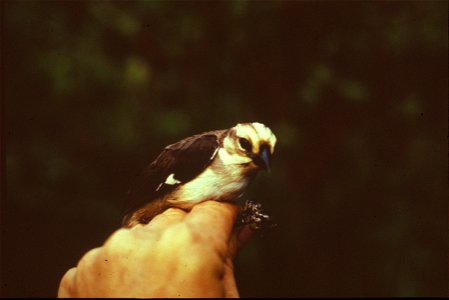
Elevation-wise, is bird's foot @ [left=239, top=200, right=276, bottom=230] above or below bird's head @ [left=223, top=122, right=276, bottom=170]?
below

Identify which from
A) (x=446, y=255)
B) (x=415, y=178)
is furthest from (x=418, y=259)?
(x=415, y=178)

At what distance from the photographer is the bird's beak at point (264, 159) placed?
1757mm

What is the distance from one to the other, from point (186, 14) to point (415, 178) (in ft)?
4.03

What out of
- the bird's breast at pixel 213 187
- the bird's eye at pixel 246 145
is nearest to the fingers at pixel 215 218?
the bird's breast at pixel 213 187

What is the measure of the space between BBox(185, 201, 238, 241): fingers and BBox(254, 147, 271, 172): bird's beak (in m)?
0.20

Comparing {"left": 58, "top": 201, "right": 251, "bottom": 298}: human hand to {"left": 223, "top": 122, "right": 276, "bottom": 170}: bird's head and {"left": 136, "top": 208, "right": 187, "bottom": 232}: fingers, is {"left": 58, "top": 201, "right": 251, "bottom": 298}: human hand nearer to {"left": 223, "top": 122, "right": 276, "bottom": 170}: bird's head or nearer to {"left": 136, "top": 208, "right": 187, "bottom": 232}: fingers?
{"left": 136, "top": 208, "right": 187, "bottom": 232}: fingers

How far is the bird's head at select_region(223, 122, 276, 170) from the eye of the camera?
178 cm

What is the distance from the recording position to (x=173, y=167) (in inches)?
76.1

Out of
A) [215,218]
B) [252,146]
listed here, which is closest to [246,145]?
[252,146]

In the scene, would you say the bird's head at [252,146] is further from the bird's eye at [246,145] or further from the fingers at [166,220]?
the fingers at [166,220]

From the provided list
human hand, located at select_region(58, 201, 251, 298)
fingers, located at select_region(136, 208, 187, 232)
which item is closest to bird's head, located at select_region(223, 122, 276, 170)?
fingers, located at select_region(136, 208, 187, 232)

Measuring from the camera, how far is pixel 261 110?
7.56 feet

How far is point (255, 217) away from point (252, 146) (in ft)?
0.74

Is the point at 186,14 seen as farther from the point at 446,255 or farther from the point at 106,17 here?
the point at 446,255
